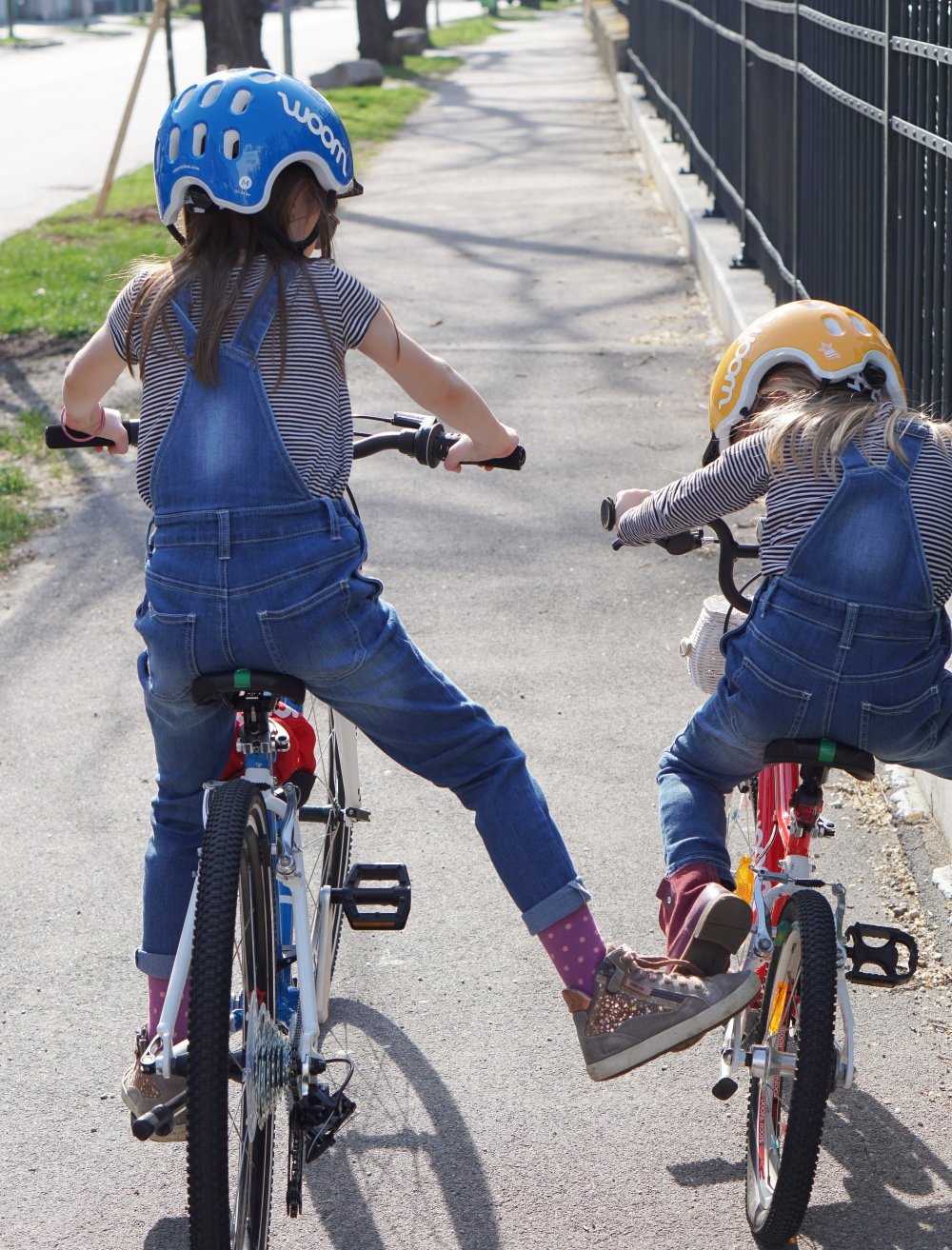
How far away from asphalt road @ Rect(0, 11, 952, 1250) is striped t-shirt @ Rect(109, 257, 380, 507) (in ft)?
4.37

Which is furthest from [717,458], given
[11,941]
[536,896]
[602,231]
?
[602,231]

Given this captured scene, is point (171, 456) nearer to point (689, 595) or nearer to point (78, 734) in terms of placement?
point (78, 734)

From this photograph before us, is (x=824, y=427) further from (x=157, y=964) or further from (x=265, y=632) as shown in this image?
(x=157, y=964)

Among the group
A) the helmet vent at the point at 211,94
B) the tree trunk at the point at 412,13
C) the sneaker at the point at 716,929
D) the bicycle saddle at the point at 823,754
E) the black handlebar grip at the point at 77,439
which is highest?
the tree trunk at the point at 412,13

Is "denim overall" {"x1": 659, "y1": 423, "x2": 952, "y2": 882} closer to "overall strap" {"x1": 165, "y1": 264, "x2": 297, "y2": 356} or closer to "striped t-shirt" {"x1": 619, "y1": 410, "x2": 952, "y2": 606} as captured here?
"striped t-shirt" {"x1": 619, "y1": 410, "x2": 952, "y2": 606}

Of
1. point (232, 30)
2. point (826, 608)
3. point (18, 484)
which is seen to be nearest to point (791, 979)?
point (826, 608)

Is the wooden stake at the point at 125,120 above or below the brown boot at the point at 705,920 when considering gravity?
above

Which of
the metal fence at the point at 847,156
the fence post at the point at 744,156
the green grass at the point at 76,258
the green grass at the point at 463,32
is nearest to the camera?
the metal fence at the point at 847,156

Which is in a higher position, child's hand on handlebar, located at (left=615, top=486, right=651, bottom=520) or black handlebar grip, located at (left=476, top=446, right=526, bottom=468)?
black handlebar grip, located at (left=476, top=446, right=526, bottom=468)

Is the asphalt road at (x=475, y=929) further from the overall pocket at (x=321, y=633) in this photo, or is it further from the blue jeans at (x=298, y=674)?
the overall pocket at (x=321, y=633)

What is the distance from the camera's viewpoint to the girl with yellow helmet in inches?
108

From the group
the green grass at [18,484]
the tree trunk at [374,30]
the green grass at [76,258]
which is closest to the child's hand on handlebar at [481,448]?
the green grass at [18,484]

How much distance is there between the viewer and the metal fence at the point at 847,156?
17.5 ft

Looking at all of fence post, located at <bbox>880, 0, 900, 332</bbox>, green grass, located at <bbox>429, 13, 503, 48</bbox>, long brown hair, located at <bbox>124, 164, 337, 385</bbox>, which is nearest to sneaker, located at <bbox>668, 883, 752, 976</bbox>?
long brown hair, located at <bbox>124, 164, 337, 385</bbox>
